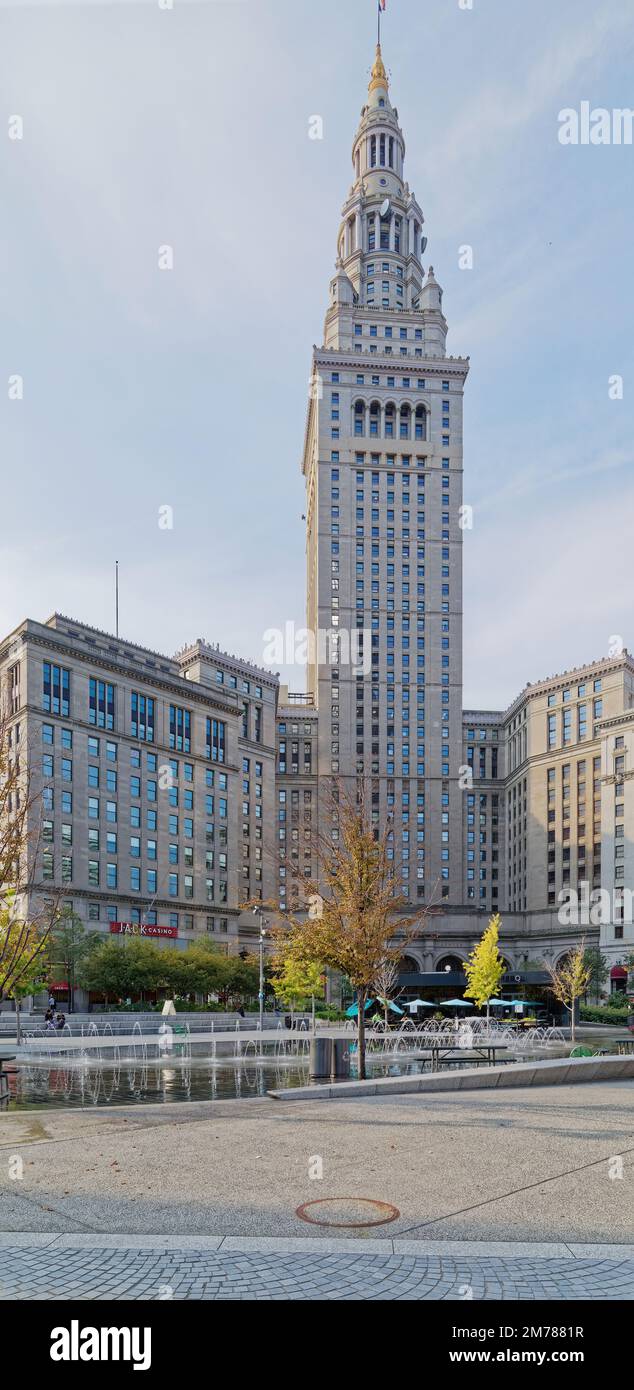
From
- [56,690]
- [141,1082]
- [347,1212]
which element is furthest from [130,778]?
[347,1212]

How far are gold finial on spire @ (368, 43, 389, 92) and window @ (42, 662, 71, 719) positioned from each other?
126835 mm

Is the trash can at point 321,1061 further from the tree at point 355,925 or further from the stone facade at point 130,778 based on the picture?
the stone facade at point 130,778

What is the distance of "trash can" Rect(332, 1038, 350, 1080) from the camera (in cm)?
2296

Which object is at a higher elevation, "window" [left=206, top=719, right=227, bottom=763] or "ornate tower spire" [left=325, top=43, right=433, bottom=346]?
"ornate tower spire" [left=325, top=43, right=433, bottom=346]

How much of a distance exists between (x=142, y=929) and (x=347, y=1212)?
74593 millimetres

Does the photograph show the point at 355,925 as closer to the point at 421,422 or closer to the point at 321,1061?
the point at 321,1061

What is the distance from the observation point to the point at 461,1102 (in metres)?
18.1

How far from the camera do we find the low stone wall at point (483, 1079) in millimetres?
18812

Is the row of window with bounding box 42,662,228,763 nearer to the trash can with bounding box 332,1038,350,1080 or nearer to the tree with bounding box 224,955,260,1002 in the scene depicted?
Result: the tree with bounding box 224,955,260,1002

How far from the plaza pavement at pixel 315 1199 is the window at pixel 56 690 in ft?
208

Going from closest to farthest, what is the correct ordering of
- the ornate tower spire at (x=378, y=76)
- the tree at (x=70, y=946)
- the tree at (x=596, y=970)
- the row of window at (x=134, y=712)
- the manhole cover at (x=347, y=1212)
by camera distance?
the manhole cover at (x=347, y=1212), the tree at (x=70, y=946), the row of window at (x=134, y=712), the tree at (x=596, y=970), the ornate tower spire at (x=378, y=76)

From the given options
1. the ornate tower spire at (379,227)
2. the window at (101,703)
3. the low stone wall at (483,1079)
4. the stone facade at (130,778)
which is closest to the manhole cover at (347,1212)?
the low stone wall at (483,1079)

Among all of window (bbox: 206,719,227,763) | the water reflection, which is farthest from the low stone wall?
window (bbox: 206,719,227,763)
